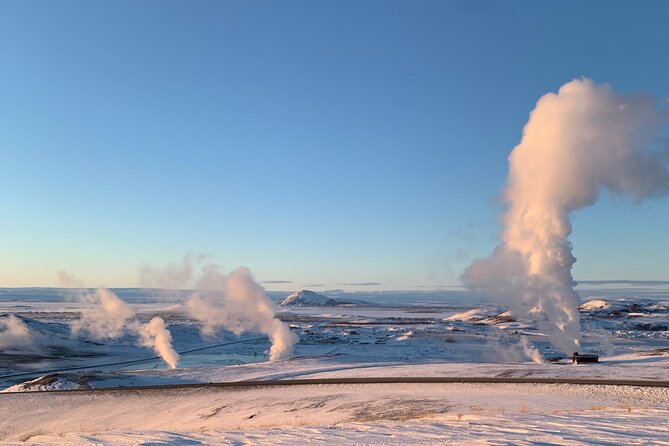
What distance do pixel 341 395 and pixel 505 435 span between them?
21.6 metres

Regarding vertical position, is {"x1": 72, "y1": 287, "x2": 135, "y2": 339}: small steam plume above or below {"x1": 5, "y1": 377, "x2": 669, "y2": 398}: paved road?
below

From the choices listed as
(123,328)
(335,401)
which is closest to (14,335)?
(123,328)

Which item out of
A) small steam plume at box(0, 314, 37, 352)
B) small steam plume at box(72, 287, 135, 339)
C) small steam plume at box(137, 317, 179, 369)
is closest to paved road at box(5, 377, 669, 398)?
small steam plume at box(137, 317, 179, 369)

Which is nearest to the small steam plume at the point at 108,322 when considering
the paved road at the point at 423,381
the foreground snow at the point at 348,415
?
the paved road at the point at 423,381

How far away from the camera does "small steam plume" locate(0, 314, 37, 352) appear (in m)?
85.2

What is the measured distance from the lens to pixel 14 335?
88.5 m

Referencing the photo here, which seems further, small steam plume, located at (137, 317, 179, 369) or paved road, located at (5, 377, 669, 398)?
small steam plume, located at (137, 317, 179, 369)

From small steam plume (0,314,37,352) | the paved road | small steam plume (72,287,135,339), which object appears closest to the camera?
the paved road

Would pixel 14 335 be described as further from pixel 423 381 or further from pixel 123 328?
pixel 423 381

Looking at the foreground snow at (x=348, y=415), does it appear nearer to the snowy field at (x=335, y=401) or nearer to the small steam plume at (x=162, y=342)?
the snowy field at (x=335, y=401)

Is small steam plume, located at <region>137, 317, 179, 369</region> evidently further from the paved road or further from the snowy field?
the paved road

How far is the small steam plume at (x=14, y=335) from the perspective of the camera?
85250mm

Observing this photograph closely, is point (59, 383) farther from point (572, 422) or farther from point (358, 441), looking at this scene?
point (572, 422)

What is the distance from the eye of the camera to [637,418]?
17.6 meters
